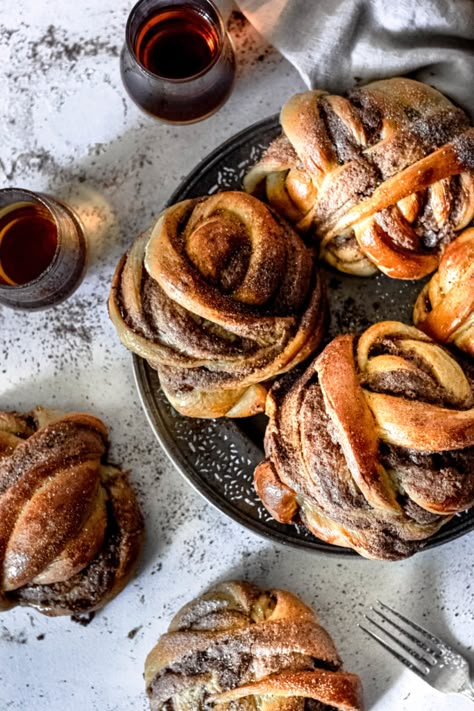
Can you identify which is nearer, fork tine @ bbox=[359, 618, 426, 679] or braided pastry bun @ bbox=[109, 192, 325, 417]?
braided pastry bun @ bbox=[109, 192, 325, 417]

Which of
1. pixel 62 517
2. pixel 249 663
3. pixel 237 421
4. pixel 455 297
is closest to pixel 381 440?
pixel 455 297

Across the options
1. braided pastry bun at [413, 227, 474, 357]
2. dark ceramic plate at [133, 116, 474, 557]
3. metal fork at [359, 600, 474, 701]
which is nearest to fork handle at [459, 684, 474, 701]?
metal fork at [359, 600, 474, 701]

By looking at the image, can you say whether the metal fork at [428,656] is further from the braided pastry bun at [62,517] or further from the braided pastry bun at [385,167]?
the braided pastry bun at [385,167]

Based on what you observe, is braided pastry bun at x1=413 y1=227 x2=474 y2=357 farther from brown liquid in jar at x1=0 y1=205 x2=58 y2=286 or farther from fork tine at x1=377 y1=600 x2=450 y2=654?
brown liquid in jar at x1=0 y1=205 x2=58 y2=286

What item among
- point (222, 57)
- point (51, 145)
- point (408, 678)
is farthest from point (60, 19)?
point (408, 678)

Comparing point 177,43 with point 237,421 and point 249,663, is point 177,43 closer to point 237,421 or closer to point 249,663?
point 237,421
